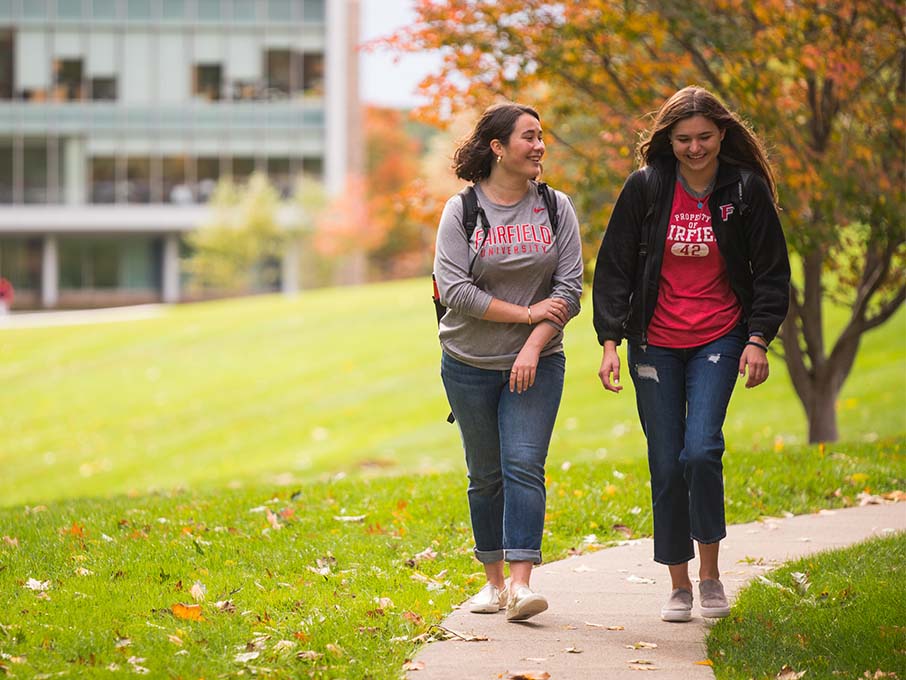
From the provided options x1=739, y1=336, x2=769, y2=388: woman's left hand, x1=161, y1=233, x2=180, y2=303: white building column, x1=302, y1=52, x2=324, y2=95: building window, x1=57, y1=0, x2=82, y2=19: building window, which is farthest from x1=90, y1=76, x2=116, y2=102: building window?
x1=739, y1=336, x2=769, y2=388: woman's left hand

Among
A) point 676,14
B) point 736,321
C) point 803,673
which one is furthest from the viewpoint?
point 676,14

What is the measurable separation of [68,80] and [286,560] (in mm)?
53657

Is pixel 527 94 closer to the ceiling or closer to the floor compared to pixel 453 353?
closer to the ceiling

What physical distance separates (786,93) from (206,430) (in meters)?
13.5

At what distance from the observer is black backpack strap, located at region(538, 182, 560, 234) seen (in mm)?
5504

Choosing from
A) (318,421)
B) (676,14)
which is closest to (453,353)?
(676,14)

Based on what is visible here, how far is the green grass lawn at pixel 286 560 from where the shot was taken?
16.8ft

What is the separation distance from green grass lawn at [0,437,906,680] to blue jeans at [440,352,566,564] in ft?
1.93

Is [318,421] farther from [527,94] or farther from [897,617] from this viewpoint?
[897,617]

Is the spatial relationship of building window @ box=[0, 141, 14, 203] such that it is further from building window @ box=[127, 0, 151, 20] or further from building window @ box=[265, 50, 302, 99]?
building window @ box=[265, 50, 302, 99]

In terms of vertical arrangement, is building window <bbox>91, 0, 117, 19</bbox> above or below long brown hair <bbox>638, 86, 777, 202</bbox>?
above

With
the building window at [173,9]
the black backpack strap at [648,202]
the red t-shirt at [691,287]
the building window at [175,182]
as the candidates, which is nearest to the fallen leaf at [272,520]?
the red t-shirt at [691,287]

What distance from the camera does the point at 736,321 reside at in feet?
17.6

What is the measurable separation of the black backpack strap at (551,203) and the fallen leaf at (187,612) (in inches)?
90.8
